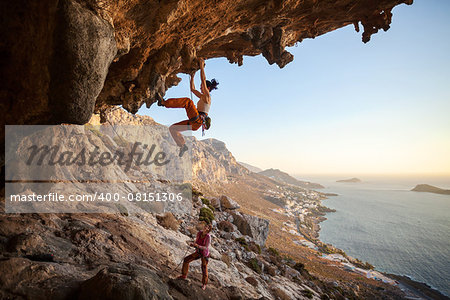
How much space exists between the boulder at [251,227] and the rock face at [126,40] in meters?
14.6

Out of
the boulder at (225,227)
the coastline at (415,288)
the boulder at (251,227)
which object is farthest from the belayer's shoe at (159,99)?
the coastline at (415,288)

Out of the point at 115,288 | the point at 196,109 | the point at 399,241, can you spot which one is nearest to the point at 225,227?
the point at 196,109

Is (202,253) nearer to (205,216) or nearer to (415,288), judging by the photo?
(205,216)

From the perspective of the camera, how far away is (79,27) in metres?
3.29

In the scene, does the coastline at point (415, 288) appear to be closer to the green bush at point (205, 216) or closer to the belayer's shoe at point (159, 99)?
the green bush at point (205, 216)

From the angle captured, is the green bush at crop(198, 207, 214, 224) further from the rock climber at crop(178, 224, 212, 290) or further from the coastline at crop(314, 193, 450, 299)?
the coastline at crop(314, 193, 450, 299)

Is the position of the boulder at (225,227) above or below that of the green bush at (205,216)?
below

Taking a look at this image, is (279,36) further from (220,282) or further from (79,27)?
(220,282)

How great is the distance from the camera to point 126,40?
5.27m

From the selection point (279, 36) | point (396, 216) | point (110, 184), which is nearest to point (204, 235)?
point (279, 36)

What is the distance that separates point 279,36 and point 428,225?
96.1 meters

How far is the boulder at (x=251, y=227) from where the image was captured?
18.5 metres

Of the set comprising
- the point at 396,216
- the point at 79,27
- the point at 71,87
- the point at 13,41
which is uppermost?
the point at 79,27

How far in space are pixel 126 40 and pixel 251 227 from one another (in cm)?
1830
